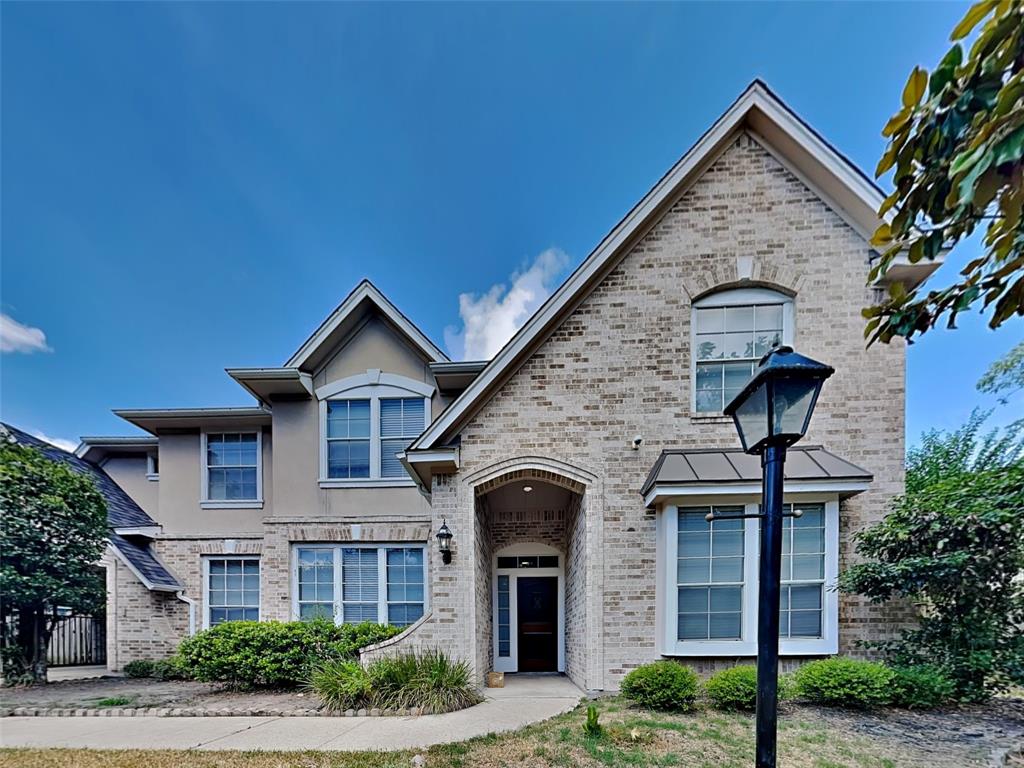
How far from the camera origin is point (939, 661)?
6.30 metres

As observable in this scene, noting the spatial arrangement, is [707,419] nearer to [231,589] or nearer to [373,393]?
[373,393]

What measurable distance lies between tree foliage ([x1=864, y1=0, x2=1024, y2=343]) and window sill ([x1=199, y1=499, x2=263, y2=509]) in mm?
12253

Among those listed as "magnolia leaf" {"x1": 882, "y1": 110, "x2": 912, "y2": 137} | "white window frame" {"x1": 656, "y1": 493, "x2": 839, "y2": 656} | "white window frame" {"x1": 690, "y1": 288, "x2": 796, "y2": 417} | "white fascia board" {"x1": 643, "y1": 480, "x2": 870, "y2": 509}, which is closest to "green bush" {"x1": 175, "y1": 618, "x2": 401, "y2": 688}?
"white window frame" {"x1": 656, "y1": 493, "x2": 839, "y2": 656}

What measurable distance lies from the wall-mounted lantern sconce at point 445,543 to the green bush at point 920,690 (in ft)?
19.9

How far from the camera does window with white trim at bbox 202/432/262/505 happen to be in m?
11.4

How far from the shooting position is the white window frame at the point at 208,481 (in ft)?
37.1

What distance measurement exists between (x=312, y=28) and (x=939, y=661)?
15.5m

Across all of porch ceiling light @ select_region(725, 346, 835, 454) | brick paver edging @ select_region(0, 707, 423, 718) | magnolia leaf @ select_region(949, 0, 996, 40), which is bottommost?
brick paver edging @ select_region(0, 707, 423, 718)

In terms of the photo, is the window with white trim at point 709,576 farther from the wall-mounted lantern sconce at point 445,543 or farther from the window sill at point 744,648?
the wall-mounted lantern sconce at point 445,543

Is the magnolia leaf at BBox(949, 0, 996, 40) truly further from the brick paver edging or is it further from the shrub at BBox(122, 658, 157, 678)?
the shrub at BBox(122, 658, 157, 678)

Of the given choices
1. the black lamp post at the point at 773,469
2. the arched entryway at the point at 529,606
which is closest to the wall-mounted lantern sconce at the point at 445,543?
the arched entryway at the point at 529,606

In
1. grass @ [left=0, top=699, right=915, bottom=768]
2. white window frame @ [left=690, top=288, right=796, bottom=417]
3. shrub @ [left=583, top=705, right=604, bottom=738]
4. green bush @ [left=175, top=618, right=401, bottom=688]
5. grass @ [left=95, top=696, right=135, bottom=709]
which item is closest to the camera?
grass @ [left=0, top=699, right=915, bottom=768]

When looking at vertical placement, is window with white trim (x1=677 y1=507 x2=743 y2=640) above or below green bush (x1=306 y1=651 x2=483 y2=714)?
above

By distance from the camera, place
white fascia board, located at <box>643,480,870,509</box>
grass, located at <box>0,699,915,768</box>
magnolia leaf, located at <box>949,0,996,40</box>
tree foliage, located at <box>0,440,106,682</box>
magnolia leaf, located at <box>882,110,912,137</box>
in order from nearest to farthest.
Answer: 1. magnolia leaf, located at <box>949,0,996,40</box>
2. magnolia leaf, located at <box>882,110,912,137</box>
3. grass, located at <box>0,699,915,768</box>
4. white fascia board, located at <box>643,480,870,509</box>
5. tree foliage, located at <box>0,440,106,682</box>
